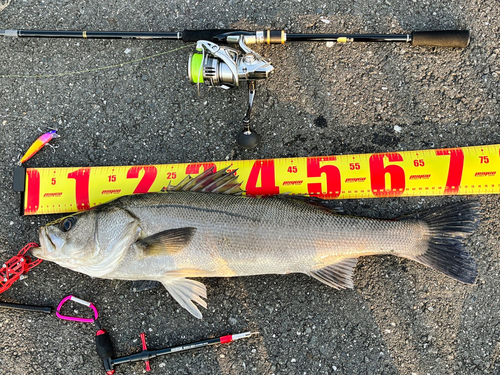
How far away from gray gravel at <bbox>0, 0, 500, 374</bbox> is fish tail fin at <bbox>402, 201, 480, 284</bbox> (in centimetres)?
33

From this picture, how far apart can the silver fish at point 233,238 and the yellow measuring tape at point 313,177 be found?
35 centimetres

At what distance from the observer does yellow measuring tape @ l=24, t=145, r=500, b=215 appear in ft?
10.4

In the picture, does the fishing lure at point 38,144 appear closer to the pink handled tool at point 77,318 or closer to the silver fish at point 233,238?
the silver fish at point 233,238

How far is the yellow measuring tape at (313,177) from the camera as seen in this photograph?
3.16m

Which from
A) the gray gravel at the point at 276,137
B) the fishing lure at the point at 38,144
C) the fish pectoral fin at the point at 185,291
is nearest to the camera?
the fish pectoral fin at the point at 185,291

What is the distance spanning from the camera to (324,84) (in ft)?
11.3

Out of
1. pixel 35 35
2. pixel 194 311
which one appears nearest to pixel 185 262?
pixel 194 311

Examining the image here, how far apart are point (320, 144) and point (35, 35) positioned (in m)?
2.94

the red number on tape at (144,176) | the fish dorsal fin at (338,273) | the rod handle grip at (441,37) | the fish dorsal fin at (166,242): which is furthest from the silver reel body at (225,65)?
the fish dorsal fin at (338,273)

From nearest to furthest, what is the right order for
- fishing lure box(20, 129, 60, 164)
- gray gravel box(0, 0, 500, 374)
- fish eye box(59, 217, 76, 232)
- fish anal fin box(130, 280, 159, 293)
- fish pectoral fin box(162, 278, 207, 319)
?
fish eye box(59, 217, 76, 232)
fish pectoral fin box(162, 278, 207, 319)
fish anal fin box(130, 280, 159, 293)
gray gravel box(0, 0, 500, 374)
fishing lure box(20, 129, 60, 164)

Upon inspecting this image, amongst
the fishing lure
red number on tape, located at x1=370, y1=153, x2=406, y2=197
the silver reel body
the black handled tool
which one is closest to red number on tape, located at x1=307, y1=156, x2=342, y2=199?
red number on tape, located at x1=370, y1=153, x2=406, y2=197

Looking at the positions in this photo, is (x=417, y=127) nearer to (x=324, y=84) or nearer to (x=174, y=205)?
(x=324, y=84)

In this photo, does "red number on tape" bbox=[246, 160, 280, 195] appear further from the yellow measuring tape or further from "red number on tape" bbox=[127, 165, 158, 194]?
"red number on tape" bbox=[127, 165, 158, 194]

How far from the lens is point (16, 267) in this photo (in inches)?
127
